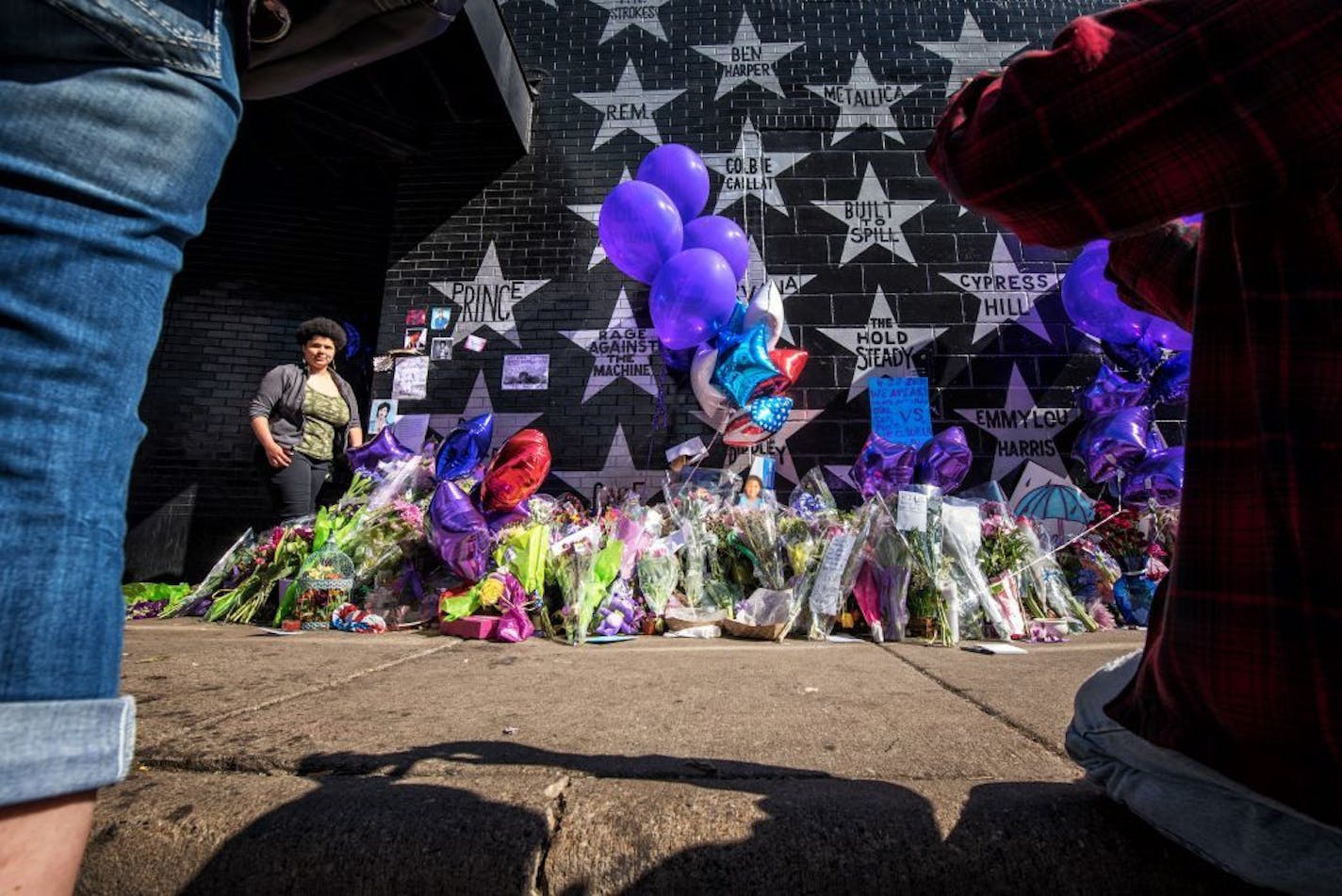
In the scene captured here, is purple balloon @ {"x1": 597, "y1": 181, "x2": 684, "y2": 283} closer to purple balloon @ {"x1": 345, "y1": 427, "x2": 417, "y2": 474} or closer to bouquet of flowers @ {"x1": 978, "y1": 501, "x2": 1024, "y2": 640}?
purple balloon @ {"x1": 345, "y1": 427, "x2": 417, "y2": 474}

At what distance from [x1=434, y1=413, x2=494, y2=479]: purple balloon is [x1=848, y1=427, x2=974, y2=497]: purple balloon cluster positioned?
245 centimetres

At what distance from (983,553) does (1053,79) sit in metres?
2.83

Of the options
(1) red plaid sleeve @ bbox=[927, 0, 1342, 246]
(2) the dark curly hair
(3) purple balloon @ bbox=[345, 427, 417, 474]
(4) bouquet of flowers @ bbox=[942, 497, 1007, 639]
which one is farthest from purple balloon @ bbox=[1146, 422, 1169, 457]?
(2) the dark curly hair

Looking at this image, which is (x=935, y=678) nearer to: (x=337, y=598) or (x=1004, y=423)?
(x=337, y=598)

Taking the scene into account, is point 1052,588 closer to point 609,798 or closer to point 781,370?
point 781,370

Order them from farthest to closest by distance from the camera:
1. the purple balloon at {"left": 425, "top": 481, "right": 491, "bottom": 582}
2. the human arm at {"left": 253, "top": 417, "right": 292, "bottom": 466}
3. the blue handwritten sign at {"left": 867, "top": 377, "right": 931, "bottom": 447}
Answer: the blue handwritten sign at {"left": 867, "top": 377, "right": 931, "bottom": 447}
the human arm at {"left": 253, "top": 417, "right": 292, "bottom": 466}
the purple balloon at {"left": 425, "top": 481, "right": 491, "bottom": 582}

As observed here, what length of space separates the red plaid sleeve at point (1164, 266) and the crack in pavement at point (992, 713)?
2.30 ft

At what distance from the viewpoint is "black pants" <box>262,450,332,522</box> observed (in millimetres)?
3678

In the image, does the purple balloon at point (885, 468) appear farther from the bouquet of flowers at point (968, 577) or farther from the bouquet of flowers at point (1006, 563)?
the bouquet of flowers at point (968, 577)

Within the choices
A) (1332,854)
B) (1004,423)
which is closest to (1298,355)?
→ (1332,854)

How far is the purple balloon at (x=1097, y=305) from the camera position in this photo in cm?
430

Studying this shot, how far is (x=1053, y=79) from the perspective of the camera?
2.05 feet

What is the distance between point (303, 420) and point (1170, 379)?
6023 millimetres

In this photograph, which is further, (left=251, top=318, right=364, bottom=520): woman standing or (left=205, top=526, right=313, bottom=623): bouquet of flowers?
(left=251, top=318, right=364, bottom=520): woman standing
